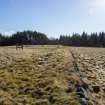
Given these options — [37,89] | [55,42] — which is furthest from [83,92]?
[55,42]

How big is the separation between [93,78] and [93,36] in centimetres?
11994

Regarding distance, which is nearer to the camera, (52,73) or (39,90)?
(39,90)

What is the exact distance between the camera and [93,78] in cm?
2130

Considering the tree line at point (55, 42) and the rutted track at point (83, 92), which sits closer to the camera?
the rutted track at point (83, 92)

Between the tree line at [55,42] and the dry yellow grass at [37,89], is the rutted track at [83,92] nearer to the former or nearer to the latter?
the dry yellow grass at [37,89]

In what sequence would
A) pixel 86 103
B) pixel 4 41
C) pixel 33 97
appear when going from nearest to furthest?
pixel 86 103
pixel 33 97
pixel 4 41

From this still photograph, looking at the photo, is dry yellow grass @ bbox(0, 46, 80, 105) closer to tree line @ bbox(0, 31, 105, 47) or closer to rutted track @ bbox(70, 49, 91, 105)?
rutted track @ bbox(70, 49, 91, 105)

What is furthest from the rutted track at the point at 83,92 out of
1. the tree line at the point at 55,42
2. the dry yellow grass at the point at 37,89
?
the tree line at the point at 55,42

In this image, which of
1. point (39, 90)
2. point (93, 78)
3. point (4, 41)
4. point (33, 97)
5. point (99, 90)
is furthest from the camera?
point (4, 41)

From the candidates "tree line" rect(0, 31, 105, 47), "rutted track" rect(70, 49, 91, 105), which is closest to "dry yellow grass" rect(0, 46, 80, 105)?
"rutted track" rect(70, 49, 91, 105)

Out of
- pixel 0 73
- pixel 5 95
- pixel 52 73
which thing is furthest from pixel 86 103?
pixel 0 73

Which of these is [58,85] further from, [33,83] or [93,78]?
[93,78]

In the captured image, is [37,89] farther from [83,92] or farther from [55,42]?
[55,42]

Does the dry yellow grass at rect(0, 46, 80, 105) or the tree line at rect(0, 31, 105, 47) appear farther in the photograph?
the tree line at rect(0, 31, 105, 47)
